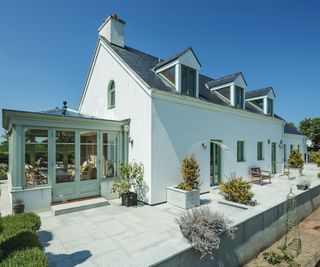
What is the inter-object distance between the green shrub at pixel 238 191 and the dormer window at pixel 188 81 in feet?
16.6

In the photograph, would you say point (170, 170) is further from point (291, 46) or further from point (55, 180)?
point (291, 46)

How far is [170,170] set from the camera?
8.82m

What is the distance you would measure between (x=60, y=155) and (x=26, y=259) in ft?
18.6

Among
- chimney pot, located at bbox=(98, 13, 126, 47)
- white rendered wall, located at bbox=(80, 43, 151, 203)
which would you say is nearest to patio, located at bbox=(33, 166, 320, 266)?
white rendered wall, located at bbox=(80, 43, 151, 203)

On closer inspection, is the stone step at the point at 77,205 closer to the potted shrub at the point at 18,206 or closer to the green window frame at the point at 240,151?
the potted shrub at the point at 18,206

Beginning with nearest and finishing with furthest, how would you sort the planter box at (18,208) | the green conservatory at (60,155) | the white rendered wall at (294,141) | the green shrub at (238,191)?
the planter box at (18,208) → the green conservatory at (60,155) → the green shrub at (238,191) → the white rendered wall at (294,141)

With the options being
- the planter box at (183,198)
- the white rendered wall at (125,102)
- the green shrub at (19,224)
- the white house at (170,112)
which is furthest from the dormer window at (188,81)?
the green shrub at (19,224)

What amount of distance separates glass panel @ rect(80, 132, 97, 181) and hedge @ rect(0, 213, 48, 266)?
4052 millimetres

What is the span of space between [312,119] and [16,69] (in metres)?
46.8

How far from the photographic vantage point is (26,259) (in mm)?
2715

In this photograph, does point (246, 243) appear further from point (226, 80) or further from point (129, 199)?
point (226, 80)

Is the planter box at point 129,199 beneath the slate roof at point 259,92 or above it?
beneath

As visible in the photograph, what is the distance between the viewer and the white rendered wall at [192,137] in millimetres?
8406

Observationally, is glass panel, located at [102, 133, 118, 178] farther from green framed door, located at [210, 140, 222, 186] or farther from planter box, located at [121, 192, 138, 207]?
green framed door, located at [210, 140, 222, 186]
